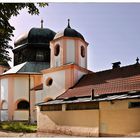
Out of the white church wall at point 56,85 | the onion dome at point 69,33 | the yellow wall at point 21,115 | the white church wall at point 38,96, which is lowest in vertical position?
the yellow wall at point 21,115

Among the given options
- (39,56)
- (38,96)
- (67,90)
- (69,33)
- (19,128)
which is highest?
(69,33)

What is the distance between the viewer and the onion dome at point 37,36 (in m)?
23.3

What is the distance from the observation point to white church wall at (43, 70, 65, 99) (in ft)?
56.5

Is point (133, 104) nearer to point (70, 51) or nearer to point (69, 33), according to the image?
point (70, 51)

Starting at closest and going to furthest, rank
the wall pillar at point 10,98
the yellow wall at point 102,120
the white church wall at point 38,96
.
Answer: the yellow wall at point 102,120 < the white church wall at point 38,96 < the wall pillar at point 10,98

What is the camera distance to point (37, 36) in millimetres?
23406

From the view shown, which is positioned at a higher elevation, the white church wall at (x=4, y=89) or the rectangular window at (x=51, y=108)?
the white church wall at (x=4, y=89)

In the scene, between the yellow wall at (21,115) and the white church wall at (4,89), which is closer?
the yellow wall at (21,115)

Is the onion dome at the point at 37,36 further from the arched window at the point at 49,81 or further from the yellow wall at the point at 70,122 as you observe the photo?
the yellow wall at the point at 70,122

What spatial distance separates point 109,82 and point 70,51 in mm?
4587

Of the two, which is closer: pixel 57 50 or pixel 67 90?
pixel 67 90

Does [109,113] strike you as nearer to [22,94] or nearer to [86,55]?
[86,55]

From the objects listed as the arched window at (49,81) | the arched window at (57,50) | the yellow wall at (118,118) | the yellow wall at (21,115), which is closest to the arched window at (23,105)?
the yellow wall at (21,115)

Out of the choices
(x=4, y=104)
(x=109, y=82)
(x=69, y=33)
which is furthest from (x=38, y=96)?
(x=109, y=82)
